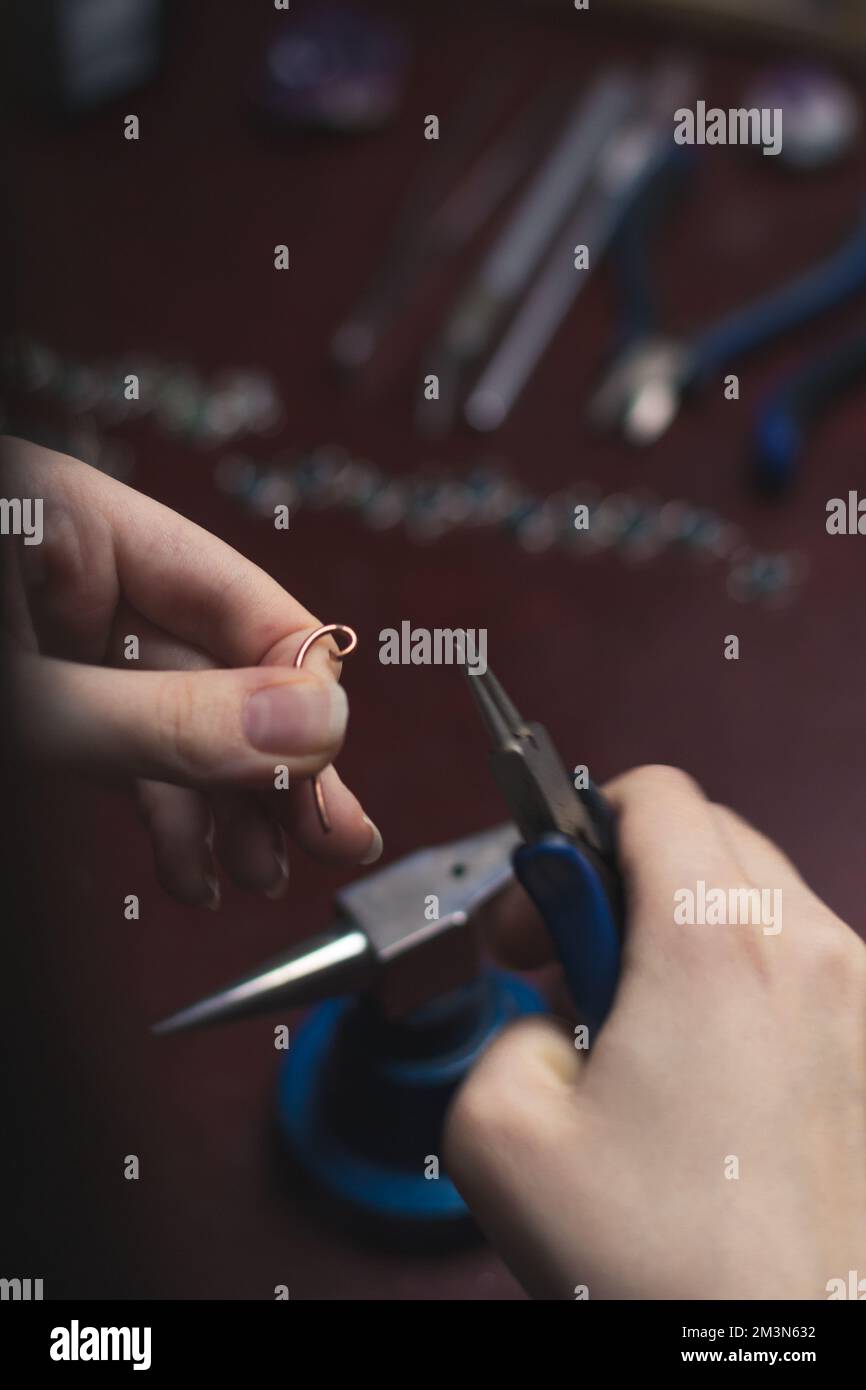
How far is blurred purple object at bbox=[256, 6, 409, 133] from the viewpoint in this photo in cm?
71

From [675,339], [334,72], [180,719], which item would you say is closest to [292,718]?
[180,719]

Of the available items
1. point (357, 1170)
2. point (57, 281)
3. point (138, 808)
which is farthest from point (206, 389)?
point (357, 1170)

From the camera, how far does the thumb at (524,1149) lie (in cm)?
27

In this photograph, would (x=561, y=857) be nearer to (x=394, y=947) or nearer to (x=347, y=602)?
(x=394, y=947)

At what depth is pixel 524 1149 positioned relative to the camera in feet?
0.89

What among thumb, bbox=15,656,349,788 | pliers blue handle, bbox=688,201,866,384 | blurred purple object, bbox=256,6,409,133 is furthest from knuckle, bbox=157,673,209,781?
blurred purple object, bbox=256,6,409,133

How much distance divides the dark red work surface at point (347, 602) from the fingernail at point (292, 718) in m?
0.14

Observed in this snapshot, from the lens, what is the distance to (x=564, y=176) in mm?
678

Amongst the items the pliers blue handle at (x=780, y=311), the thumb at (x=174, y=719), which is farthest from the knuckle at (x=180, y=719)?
the pliers blue handle at (x=780, y=311)

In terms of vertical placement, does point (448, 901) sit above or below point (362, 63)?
below

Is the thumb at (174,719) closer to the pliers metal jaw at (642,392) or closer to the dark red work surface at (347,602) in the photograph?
the dark red work surface at (347,602)

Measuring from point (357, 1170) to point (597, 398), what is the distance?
0.37m

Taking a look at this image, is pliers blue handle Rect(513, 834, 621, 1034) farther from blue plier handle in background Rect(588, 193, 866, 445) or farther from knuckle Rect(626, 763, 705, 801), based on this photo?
blue plier handle in background Rect(588, 193, 866, 445)
